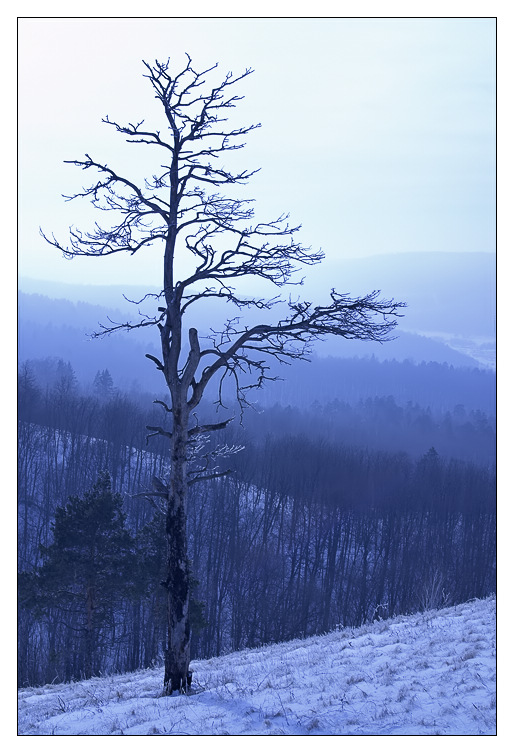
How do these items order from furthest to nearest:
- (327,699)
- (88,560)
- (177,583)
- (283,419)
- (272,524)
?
(283,419) → (272,524) → (88,560) → (177,583) → (327,699)

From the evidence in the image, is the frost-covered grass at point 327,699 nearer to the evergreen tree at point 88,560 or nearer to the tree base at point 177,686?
the tree base at point 177,686

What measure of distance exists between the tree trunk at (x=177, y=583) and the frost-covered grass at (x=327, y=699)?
40 cm

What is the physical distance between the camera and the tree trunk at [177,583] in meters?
10.0

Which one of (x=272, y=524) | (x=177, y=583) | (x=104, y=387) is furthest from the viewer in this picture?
(x=104, y=387)

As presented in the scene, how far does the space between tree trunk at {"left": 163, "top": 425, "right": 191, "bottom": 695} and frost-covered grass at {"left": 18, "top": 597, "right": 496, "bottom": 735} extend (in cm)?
40

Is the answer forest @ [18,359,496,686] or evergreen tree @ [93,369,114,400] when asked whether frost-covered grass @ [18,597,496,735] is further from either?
evergreen tree @ [93,369,114,400]

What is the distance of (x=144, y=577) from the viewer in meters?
25.3

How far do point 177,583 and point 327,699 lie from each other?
9.16 ft

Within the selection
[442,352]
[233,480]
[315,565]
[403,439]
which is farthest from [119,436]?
[442,352]

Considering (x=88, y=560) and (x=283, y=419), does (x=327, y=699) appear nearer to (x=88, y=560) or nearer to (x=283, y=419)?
(x=88, y=560)

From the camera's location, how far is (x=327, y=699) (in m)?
8.81

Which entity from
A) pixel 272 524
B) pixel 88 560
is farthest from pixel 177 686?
pixel 272 524

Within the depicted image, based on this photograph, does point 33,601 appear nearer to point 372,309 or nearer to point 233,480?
point 372,309

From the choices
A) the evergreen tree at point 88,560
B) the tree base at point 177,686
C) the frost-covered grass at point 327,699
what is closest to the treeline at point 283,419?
the evergreen tree at point 88,560
